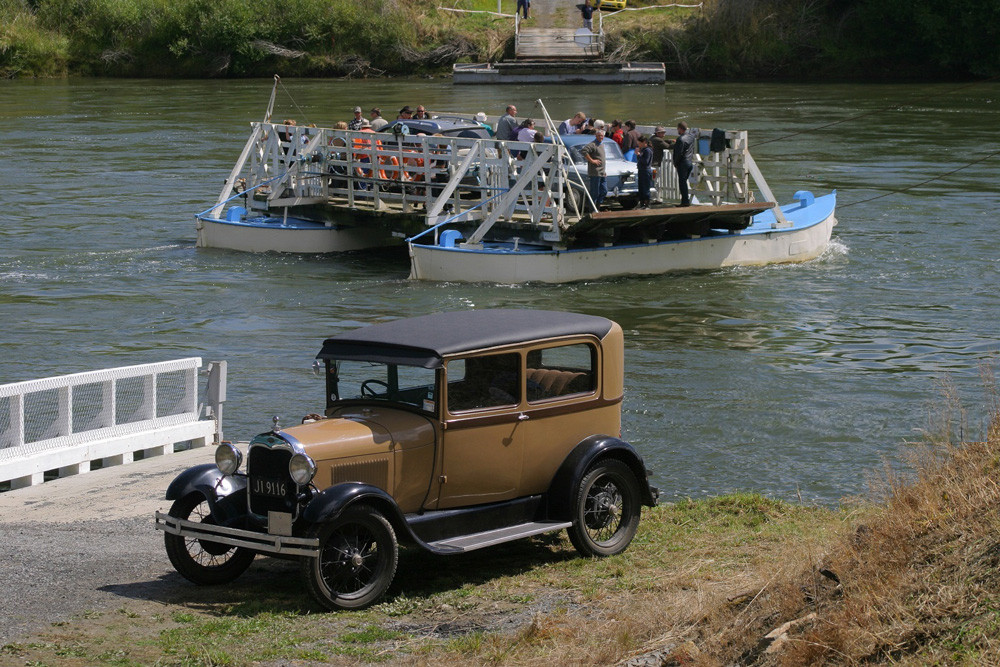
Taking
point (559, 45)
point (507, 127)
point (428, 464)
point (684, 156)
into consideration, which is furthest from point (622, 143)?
point (559, 45)

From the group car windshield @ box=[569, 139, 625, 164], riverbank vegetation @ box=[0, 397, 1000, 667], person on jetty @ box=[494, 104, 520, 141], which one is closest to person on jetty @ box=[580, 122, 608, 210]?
car windshield @ box=[569, 139, 625, 164]

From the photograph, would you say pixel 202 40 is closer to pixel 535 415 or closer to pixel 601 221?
pixel 601 221

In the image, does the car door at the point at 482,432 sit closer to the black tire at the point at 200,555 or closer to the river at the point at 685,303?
the black tire at the point at 200,555

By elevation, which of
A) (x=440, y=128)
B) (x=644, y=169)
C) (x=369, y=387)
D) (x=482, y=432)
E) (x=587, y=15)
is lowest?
(x=482, y=432)

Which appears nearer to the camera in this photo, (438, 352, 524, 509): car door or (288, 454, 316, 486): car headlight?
(288, 454, 316, 486): car headlight

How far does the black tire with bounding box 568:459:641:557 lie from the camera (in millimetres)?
8820

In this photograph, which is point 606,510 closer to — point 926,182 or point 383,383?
point 383,383

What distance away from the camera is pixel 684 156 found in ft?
73.7

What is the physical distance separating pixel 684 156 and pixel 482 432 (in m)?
14.8

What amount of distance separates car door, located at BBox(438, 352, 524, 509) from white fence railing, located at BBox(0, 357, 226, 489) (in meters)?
3.79

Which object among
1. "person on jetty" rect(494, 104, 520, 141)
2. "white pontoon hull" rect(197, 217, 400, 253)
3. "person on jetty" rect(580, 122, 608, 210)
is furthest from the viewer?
"white pontoon hull" rect(197, 217, 400, 253)

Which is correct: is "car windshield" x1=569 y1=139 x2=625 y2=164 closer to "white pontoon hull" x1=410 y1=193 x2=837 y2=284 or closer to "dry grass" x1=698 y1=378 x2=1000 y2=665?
"white pontoon hull" x1=410 y1=193 x2=837 y2=284

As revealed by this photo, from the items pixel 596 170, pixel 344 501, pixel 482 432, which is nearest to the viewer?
pixel 344 501

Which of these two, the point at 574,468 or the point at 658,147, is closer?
the point at 574,468
